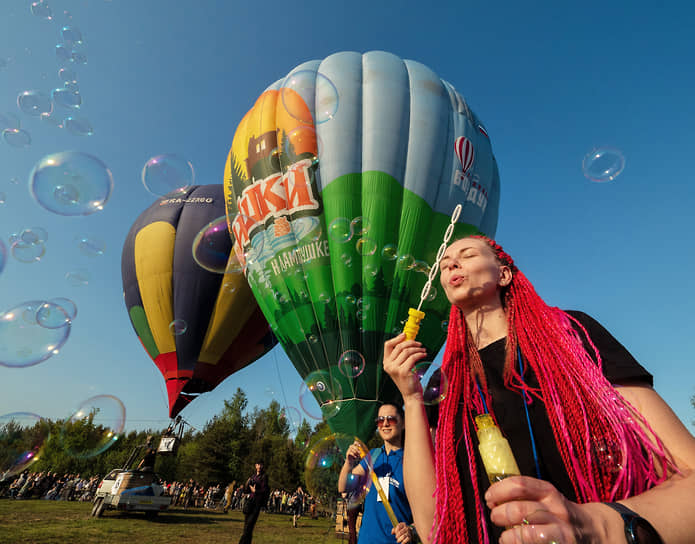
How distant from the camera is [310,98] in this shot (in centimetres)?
1222

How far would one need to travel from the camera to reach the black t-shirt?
1409mm

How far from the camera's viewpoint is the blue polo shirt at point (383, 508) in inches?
147

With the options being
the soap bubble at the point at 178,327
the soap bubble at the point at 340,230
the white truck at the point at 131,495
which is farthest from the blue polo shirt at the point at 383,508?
the soap bubble at the point at 178,327

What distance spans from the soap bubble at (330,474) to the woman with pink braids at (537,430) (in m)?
2.78

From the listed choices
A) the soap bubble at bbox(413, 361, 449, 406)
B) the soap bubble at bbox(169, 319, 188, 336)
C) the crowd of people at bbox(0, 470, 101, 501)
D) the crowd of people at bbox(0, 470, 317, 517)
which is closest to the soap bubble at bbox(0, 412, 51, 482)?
the soap bubble at bbox(413, 361, 449, 406)

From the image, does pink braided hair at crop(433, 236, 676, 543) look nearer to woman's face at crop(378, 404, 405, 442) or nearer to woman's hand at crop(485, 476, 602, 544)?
woman's hand at crop(485, 476, 602, 544)

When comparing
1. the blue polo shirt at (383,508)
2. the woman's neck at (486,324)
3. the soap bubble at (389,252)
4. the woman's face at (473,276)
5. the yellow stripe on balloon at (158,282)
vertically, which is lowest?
the blue polo shirt at (383,508)

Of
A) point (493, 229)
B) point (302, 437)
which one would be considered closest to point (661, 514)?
point (302, 437)

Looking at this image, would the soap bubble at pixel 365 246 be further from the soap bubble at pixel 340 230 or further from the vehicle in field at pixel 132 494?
the vehicle in field at pixel 132 494

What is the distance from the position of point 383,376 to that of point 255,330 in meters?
10.7

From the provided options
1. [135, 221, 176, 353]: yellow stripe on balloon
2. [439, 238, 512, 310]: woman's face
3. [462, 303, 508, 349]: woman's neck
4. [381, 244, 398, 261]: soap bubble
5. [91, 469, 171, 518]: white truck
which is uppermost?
[135, 221, 176, 353]: yellow stripe on balloon

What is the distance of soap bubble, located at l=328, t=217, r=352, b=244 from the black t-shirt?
9.21 metres

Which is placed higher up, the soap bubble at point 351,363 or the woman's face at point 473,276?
the soap bubble at point 351,363

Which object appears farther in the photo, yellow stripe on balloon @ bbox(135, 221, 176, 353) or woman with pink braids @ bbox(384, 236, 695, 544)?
yellow stripe on balloon @ bbox(135, 221, 176, 353)
